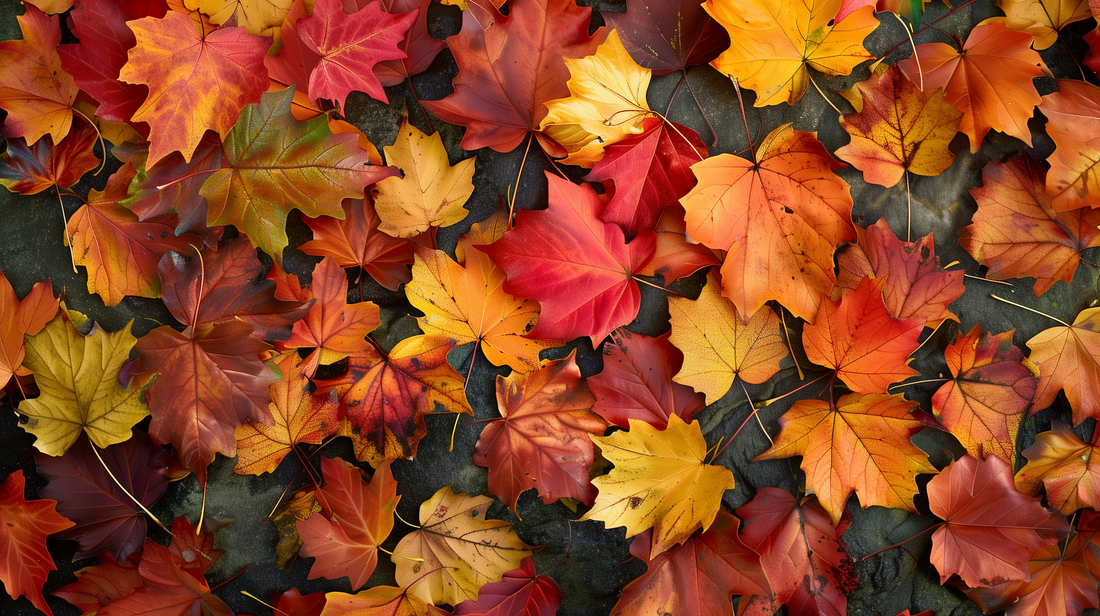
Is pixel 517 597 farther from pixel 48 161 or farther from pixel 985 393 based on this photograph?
pixel 48 161

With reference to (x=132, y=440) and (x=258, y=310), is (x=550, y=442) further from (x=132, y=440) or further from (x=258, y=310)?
(x=132, y=440)

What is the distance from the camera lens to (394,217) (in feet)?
3.13

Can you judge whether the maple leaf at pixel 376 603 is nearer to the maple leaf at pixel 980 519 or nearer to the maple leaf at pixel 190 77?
the maple leaf at pixel 190 77

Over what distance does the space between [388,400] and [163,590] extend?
0.48m

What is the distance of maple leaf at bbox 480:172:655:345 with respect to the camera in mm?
909

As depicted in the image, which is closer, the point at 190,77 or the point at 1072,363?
the point at 190,77

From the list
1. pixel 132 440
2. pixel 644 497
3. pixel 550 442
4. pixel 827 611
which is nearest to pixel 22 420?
A: pixel 132 440

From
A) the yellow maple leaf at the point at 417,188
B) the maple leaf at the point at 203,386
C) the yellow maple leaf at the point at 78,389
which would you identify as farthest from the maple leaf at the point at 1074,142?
→ the yellow maple leaf at the point at 78,389

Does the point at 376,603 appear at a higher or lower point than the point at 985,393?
lower

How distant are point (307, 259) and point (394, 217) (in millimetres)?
188

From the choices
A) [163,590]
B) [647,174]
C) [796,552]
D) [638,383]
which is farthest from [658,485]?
[163,590]

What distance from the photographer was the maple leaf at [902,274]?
37.3 inches

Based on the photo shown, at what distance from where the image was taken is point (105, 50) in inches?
36.2

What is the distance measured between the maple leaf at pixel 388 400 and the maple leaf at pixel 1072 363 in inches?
39.3
